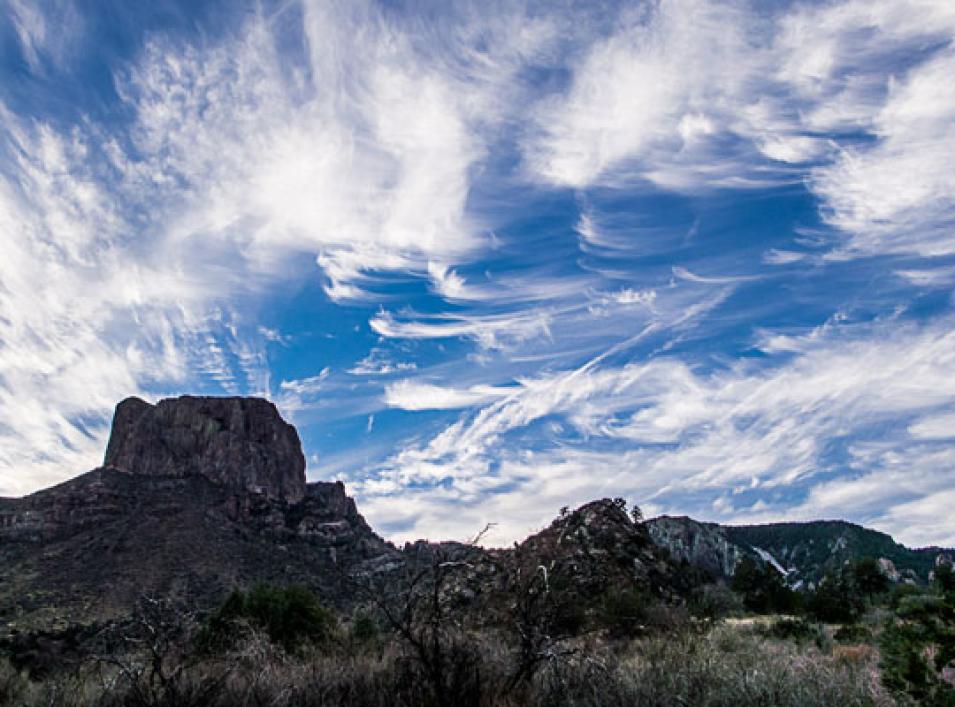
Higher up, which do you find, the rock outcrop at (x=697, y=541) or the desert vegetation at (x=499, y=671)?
the rock outcrop at (x=697, y=541)

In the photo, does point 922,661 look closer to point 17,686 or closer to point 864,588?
point 17,686

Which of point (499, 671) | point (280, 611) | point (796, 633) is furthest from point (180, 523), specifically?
point (499, 671)

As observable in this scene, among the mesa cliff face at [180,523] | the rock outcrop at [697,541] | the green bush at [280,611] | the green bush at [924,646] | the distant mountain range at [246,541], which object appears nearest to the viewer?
the green bush at [924,646]

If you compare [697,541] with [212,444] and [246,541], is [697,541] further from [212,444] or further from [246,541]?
[212,444]

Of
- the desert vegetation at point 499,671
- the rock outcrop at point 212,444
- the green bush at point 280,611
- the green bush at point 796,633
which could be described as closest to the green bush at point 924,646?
the desert vegetation at point 499,671

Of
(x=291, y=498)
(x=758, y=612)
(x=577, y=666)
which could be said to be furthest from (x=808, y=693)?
(x=291, y=498)

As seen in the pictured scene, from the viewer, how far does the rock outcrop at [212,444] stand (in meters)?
138

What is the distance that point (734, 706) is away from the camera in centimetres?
780

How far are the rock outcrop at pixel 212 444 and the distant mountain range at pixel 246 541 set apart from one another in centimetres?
40

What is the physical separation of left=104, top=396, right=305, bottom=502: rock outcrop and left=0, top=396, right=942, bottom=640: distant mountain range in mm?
404

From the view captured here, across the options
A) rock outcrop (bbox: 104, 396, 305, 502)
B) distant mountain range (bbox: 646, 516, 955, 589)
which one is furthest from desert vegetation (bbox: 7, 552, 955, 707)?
rock outcrop (bbox: 104, 396, 305, 502)

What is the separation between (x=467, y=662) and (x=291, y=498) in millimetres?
152026

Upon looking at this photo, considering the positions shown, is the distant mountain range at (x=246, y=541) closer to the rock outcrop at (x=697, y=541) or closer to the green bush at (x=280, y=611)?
the rock outcrop at (x=697, y=541)

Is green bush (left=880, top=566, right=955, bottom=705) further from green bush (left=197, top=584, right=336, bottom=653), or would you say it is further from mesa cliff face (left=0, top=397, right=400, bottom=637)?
mesa cliff face (left=0, top=397, right=400, bottom=637)
